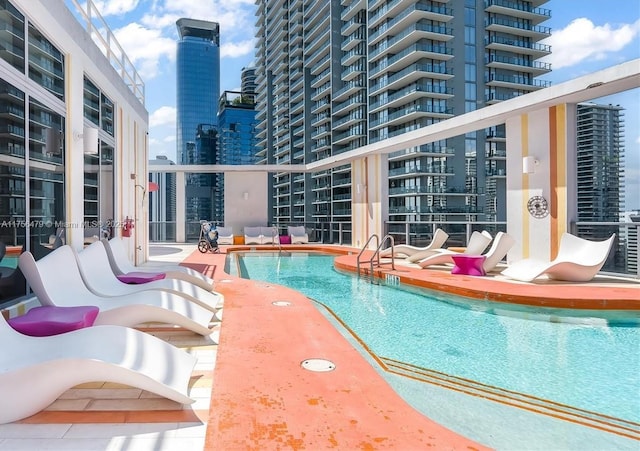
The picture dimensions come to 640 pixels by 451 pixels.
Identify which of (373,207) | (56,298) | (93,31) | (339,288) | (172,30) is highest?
(172,30)

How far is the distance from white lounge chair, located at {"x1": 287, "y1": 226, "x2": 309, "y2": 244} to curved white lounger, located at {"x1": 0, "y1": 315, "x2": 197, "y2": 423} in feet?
40.7

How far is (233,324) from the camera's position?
4098 mm

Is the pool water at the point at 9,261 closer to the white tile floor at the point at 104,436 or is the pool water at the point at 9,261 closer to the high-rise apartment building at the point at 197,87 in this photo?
the white tile floor at the point at 104,436

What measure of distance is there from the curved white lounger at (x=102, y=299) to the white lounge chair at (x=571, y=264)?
547 centimetres

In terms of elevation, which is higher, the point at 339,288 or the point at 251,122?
the point at 251,122

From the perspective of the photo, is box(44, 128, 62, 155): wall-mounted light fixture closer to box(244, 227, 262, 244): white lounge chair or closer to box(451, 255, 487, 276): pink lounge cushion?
box(451, 255, 487, 276): pink lounge cushion

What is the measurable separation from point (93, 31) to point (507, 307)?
6.90 metres

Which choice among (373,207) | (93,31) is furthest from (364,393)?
(373,207)

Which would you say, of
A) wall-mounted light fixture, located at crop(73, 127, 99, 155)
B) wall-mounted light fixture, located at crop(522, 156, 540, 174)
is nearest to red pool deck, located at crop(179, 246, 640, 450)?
wall-mounted light fixture, located at crop(73, 127, 99, 155)

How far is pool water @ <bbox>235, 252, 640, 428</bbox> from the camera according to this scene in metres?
3.25

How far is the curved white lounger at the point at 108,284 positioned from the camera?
4.16 meters

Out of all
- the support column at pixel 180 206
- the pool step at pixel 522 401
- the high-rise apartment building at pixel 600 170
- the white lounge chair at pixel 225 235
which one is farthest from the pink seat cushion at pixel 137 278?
the support column at pixel 180 206

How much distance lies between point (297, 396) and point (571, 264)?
586 cm

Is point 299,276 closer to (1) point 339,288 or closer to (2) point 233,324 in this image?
(1) point 339,288
